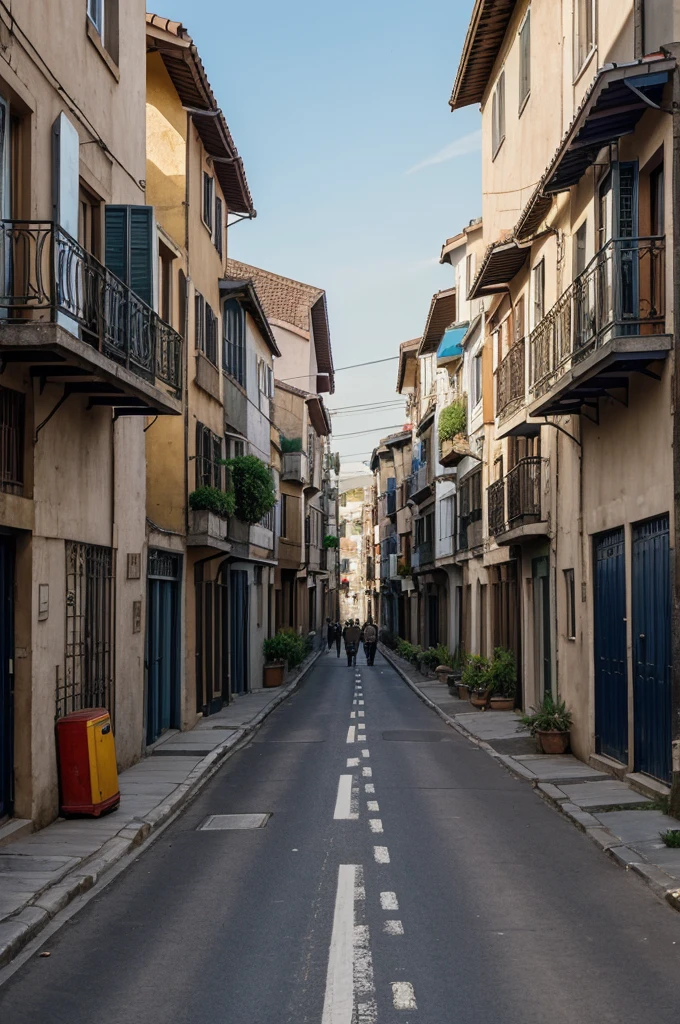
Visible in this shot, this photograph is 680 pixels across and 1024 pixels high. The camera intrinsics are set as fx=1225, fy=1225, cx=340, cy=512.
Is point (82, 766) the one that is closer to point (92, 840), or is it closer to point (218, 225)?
point (92, 840)

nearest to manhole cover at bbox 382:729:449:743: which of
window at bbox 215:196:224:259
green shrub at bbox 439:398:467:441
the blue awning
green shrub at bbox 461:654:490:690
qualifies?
green shrub at bbox 461:654:490:690

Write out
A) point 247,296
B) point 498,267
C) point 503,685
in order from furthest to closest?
1. point 247,296
2. point 503,685
3. point 498,267

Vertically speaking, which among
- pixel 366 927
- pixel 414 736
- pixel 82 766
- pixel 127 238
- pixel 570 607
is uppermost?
pixel 127 238

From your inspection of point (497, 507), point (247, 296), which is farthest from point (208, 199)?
point (497, 507)

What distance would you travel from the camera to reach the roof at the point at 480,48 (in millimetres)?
22406

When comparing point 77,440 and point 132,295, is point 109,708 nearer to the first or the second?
point 77,440

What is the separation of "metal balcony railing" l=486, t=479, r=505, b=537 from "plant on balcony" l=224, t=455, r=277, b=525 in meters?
4.92

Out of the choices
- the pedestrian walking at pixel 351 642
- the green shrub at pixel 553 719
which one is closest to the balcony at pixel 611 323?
the green shrub at pixel 553 719

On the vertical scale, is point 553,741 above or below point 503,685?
below

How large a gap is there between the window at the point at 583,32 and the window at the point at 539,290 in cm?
356

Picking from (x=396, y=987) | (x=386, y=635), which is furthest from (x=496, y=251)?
(x=386, y=635)

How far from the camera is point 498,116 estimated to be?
2480 centimetres

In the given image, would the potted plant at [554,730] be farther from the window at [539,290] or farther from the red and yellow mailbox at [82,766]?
the red and yellow mailbox at [82,766]

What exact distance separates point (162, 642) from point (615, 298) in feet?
35.5
